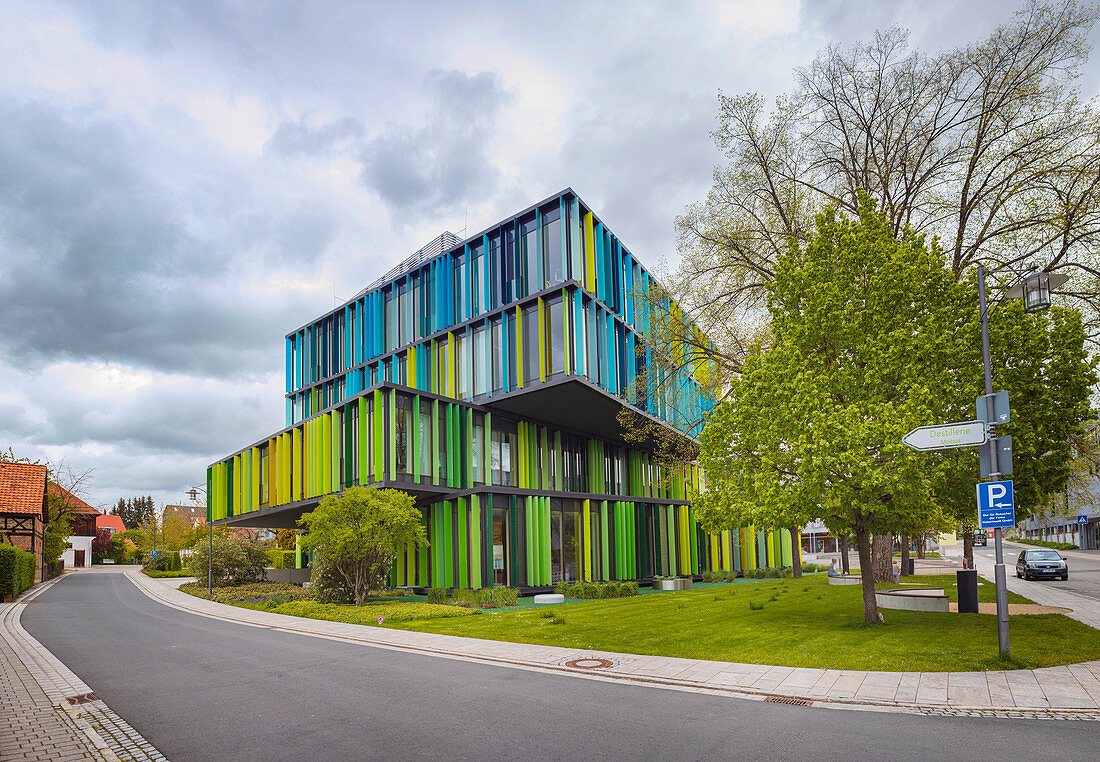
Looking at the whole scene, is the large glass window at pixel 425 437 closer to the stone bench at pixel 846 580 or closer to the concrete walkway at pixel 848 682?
the concrete walkway at pixel 848 682

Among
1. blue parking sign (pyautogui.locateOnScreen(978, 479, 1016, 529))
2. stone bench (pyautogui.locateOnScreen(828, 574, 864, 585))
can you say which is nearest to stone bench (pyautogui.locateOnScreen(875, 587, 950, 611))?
blue parking sign (pyautogui.locateOnScreen(978, 479, 1016, 529))

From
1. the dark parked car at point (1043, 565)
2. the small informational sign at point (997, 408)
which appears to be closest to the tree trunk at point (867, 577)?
the small informational sign at point (997, 408)

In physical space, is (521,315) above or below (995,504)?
above

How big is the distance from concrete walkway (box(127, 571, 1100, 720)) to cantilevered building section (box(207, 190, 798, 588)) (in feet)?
38.4

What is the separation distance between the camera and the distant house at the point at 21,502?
1690 inches

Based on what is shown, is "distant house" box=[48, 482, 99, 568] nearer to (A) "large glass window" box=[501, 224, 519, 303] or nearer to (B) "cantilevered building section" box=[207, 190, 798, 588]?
(B) "cantilevered building section" box=[207, 190, 798, 588]

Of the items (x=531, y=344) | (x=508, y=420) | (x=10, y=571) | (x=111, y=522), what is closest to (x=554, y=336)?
(x=531, y=344)

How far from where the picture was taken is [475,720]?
8.52 metres

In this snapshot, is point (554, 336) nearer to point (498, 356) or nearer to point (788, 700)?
point (498, 356)

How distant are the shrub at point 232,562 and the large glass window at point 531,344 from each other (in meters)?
22.3

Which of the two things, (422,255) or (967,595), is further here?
(422,255)

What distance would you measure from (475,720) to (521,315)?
79.1ft

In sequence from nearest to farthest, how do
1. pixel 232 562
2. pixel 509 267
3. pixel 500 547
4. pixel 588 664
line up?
pixel 588 664 < pixel 500 547 < pixel 509 267 < pixel 232 562

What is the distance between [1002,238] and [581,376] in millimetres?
15572
